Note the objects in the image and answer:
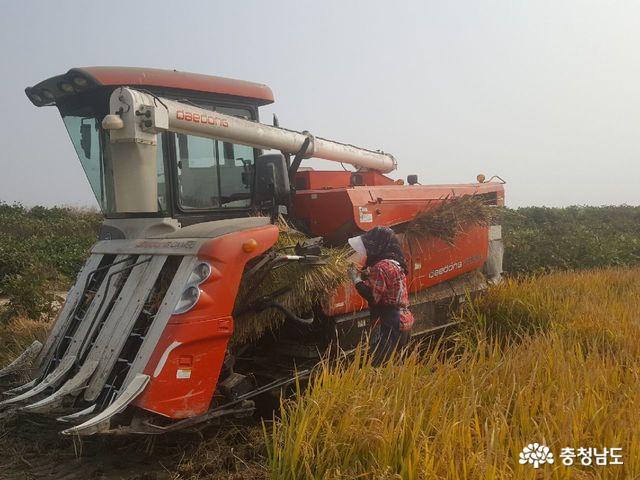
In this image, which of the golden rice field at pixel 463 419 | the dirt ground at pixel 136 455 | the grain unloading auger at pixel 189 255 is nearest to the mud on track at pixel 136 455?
the dirt ground at pixel 136 455

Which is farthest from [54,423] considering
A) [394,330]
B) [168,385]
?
[394,330]

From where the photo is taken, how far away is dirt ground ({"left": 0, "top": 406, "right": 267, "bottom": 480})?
352 cm

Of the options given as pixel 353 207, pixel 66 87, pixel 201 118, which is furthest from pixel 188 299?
pixel 66 87

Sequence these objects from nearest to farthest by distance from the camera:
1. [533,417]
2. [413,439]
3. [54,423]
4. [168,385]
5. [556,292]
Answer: [413,439] < [533,417] < [168,385] < [54,423] < [556,292]

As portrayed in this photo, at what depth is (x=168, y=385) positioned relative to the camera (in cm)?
346

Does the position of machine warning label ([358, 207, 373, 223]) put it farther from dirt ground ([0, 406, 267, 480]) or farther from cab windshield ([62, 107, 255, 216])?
dirt ground ([0, 406, 267, 480])

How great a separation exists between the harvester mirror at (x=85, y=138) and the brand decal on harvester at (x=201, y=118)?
117cm

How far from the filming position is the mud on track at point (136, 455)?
352 centimetres

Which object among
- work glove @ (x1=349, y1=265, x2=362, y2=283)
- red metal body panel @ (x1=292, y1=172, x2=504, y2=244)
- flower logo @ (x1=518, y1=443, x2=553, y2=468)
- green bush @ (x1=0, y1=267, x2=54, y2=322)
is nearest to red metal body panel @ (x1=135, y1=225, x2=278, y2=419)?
work glove @ (x1=349, y1=265, x2=362, y2=283)

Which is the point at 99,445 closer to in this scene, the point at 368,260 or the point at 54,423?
the point at 54,423

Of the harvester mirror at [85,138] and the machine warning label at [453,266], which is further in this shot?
the machine warning label at [453,266]

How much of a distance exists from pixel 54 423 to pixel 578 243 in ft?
38.2

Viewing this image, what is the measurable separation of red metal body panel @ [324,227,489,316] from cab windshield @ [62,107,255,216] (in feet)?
4.83

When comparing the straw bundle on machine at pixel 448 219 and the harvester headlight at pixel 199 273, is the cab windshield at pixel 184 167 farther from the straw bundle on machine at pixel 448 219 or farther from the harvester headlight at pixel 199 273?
the straw bundle on machine at pixel 448 219
